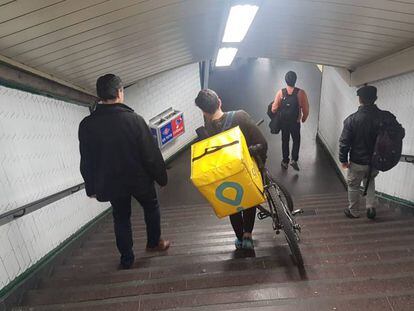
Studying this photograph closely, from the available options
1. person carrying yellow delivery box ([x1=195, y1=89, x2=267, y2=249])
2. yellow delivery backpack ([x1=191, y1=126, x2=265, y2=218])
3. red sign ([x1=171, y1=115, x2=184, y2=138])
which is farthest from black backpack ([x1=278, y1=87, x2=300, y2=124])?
yellow delivery backpack ([x1=191, y1=126, x2=265, y2=218])

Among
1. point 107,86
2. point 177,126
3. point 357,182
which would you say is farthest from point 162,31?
point 177,126

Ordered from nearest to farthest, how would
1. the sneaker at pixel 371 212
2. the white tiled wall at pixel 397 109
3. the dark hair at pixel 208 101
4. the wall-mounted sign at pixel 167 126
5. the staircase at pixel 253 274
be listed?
1. the staircase at pixel 253 274
2. the dark hair at pixel 208 101
3. the sneaker at pixel 371 212
4. the white tiled wall at pixel 397 109
5. the wall-mounted sign at pixel 167 126

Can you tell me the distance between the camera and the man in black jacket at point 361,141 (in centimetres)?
301

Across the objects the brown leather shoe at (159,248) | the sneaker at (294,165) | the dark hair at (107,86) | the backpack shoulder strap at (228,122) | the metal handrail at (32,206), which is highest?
the dark hair at (107,86)

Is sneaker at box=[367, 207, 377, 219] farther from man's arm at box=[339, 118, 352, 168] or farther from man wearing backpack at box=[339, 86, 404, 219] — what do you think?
man's arm at box=[339, 118, 352, 168]

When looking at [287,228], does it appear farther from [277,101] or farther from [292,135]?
[292,135]

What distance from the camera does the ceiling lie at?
6.80 ft

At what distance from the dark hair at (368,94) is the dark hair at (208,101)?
1.61 meters

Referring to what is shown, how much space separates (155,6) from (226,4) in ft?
2.48

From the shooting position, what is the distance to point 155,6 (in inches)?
96.3

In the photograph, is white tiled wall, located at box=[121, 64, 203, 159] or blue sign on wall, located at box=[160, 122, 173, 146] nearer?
white tiled wall, located at box=[121, 64, 203, 159]

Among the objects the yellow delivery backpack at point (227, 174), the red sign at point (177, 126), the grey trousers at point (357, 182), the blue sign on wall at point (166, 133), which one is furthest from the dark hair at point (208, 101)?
the red sign at point (177, 126)

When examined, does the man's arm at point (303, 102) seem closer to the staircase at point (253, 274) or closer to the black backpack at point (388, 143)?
the black backpack at point (388, 143)

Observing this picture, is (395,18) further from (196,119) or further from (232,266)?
(196,119)
